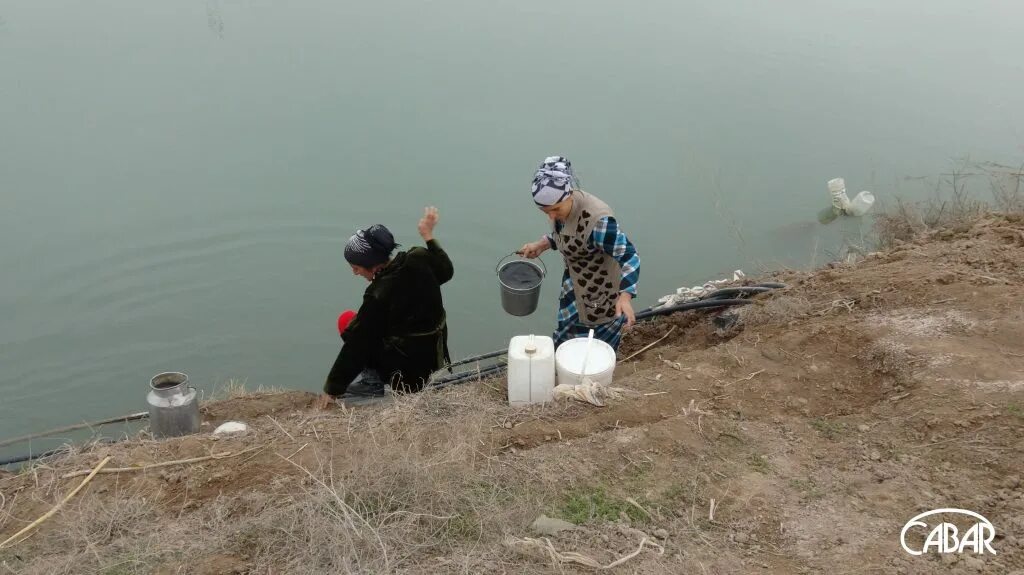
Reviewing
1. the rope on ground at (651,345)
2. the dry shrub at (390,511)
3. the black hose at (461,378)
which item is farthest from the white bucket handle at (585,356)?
the rope on ground at (651,345)

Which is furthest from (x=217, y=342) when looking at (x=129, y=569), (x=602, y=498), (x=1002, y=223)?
(x=1002, y=223)

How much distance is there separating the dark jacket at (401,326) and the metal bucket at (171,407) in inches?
29.4

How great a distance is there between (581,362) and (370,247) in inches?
51.4

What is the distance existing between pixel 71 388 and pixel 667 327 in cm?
506

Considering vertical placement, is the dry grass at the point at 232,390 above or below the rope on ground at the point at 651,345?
below

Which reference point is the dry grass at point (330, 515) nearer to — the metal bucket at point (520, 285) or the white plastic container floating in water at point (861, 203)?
the metal bucket at point (520, 285)

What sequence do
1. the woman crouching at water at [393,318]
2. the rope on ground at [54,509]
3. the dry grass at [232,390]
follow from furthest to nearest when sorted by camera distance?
the dry grass at [232,390] → the woman crouching at water at [393,318] → the rope on ground at [54,509]

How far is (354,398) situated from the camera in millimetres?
4824

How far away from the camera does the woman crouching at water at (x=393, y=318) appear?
4270 mm

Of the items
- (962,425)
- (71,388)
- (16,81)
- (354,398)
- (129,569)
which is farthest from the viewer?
(16,81)

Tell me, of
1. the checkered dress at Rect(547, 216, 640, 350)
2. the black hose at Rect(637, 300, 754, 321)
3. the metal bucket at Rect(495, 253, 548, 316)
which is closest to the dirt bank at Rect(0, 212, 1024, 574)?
the checkered dress at Rect(547, 216, 640, 350)

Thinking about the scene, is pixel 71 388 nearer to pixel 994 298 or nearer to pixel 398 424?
pixel 398 424

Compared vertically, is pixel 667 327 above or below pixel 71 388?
above

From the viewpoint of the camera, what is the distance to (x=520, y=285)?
16.6 ft
